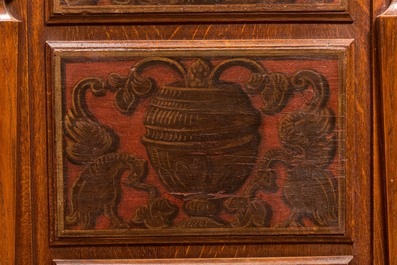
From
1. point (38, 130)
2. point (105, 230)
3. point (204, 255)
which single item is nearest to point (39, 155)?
point (38, 130)

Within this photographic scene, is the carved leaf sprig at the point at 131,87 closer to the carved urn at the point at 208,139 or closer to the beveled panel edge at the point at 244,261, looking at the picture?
the carved urn at the point at 208,139

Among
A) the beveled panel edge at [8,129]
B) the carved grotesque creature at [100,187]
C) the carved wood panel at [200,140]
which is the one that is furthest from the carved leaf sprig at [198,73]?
the beveled panel edge at [8,129]

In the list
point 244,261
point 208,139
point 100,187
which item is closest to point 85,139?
point 100,187

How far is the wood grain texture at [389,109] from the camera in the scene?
31.7 inches

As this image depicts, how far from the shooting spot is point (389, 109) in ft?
2.66

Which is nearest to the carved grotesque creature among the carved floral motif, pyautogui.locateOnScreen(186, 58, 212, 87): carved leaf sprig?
the carved floral motif

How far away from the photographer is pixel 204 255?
2.73 feet

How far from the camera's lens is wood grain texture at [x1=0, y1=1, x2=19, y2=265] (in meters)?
0.81

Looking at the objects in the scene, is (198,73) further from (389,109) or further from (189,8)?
(389,109)

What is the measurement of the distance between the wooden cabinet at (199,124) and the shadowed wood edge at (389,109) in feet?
0.03

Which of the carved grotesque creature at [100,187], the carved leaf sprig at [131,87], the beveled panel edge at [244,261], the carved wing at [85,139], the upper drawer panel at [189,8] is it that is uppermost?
the upper drawer panel at [189,8]

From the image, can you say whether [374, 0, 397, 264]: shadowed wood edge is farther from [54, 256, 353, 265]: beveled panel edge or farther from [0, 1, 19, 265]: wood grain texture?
[0, 1, 19, 265]: wood grain texture

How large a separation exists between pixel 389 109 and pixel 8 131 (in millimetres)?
567

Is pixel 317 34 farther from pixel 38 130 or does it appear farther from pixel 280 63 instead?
pixel 38 130
